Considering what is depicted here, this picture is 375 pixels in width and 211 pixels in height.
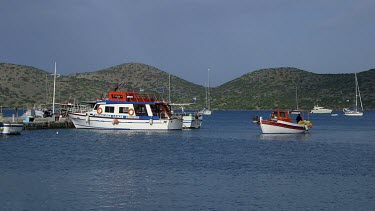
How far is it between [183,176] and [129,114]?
43249 millimetres

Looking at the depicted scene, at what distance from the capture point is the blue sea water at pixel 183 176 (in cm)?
2767

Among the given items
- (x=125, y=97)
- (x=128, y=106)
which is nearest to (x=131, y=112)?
(x=128, y=106)

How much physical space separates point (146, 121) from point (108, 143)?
18.6 metres

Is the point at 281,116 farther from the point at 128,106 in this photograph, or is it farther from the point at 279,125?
the point at 128,106

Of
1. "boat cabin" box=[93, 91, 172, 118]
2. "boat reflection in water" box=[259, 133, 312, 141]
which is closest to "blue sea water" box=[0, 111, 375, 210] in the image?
"boat reflection in water" box=[259, 133, 312, 141]

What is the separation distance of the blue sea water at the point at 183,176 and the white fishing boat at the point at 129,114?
19319 millimetres

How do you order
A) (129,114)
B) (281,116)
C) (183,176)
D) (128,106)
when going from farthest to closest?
1. (129,114)
2. (128,106)
3. (281,116)
4. (183,176)

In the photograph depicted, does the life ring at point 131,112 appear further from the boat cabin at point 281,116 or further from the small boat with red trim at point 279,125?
the boat cabin at point 281,116

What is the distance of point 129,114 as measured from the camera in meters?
78.3

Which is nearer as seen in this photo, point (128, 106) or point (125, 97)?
point (128, 106)

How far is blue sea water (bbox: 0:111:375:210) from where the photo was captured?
27.7m

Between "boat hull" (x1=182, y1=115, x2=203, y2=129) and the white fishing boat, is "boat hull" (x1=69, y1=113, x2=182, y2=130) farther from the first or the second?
"boat hull" (x1=182, y1=115, x2=203, y2=129)

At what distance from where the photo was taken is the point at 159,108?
79.8m

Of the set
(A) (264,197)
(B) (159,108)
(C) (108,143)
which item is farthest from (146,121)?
(A) (264,197)
